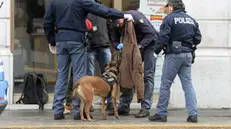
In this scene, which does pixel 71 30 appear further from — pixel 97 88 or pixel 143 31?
pixel 143 31

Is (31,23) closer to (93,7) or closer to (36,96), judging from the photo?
(36,96)

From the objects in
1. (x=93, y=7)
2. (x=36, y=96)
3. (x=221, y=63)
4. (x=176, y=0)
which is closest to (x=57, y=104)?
(x=36, y=96)

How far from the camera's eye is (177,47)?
740 centimetres

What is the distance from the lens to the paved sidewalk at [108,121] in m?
7.32

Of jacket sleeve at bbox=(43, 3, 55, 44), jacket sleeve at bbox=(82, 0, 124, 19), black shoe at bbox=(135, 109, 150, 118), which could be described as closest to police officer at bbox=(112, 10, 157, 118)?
black shoe at bbox=(135, 109, 150, 118)

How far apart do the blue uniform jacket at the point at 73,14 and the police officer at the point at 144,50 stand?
403mm

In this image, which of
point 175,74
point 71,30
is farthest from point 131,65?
point 71,30

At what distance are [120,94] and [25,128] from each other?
6.22 ft

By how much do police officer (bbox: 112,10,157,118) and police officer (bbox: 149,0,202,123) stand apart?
486mm

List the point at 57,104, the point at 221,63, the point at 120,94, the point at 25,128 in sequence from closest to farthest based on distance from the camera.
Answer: the point at 25,128 < the point at 57,104 < the point at 120,94 < the point at 221,63

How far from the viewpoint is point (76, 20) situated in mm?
7586

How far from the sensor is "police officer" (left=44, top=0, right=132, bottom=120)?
7555 millimetres

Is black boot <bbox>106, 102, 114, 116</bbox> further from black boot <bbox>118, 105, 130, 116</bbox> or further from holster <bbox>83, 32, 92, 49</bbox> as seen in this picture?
holster <bbox>83, 32, 92, 49</bbox>

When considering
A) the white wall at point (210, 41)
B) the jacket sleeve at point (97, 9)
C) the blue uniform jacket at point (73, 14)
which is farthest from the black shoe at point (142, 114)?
the jacket sleeve at point (97, 9)
